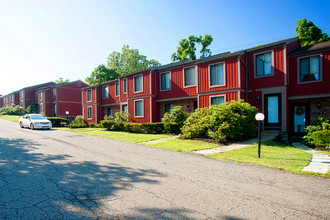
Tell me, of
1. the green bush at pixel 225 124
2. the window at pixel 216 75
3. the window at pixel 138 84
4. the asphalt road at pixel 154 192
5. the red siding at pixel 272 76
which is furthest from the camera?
the window at pixel 138 84

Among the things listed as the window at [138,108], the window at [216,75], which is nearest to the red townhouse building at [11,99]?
the window at [138,108]

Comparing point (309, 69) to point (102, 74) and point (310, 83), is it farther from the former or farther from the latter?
A: point (102, 74)

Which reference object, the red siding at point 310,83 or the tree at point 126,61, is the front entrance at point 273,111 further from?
the tree at point 126,61

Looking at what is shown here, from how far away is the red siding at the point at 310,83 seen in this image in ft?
44.0

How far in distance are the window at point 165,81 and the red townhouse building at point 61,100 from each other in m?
25.9

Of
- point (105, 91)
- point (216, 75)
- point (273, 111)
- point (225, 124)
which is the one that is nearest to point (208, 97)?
point (216, 75)

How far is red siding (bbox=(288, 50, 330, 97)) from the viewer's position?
44.0 feet

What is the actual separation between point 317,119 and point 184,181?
13545mm

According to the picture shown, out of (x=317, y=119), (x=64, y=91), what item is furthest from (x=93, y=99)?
(x=317, y=119)

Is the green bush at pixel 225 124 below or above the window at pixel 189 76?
below

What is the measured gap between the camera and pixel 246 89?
15.7m

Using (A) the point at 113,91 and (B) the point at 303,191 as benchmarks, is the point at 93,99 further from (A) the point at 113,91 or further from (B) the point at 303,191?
(B) the point at 303,191

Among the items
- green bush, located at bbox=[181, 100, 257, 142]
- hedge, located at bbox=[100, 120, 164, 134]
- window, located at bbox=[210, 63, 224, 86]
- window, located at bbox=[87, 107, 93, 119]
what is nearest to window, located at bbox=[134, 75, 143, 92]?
hedge, located at bbox=[100, 120, 164, 134]

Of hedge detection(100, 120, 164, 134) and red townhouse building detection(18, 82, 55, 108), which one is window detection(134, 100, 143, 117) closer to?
hedge detection(100, 120, 164, 134)
